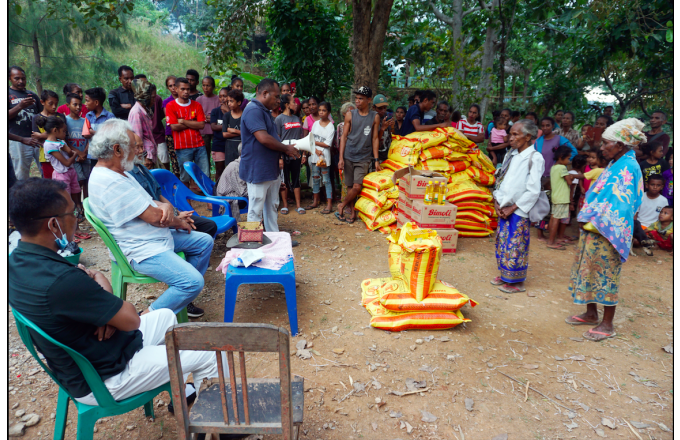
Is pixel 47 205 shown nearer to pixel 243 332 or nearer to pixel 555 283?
pixel 243 332

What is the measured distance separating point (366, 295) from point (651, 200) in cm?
462

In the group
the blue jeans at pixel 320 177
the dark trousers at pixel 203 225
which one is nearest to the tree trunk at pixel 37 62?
Result: the blue jeans at pixel 320 177

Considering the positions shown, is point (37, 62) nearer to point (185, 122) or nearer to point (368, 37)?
point (185, 122)

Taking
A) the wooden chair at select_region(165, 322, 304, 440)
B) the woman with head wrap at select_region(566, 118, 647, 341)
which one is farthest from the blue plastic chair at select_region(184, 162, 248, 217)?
the woman with head wrap at select_region(566, 118, 647, 341)

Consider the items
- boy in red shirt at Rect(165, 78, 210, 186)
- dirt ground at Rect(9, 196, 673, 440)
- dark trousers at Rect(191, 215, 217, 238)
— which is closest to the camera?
dirt ground at Rect(9, 196, 673, 440)

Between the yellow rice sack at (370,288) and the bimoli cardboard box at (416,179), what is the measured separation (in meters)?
1.72

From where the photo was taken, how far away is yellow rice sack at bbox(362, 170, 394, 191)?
239 inches

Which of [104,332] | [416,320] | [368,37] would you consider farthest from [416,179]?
[104,332]

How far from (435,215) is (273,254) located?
8.38 ft

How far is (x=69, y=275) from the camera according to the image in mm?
1719

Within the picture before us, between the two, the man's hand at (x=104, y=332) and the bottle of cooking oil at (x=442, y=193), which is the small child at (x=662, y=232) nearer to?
the bottle of cooking oil at (x=442, y=193)

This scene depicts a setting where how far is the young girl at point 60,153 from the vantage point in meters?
5.02

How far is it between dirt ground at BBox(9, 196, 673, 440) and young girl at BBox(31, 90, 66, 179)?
1640 millimetres

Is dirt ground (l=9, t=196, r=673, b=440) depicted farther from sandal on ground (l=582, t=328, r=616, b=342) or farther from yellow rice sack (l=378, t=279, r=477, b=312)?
yellow rice sack (l=378, t=279, r=477, b=312)
